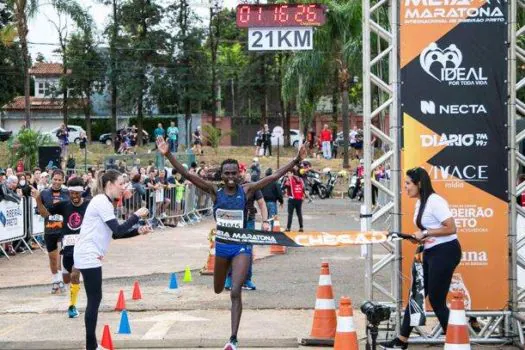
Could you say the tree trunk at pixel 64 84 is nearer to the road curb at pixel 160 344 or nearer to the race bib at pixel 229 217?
the road curb at pixel 160 344

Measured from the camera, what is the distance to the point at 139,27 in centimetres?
5516

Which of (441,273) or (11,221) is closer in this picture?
(441,273)

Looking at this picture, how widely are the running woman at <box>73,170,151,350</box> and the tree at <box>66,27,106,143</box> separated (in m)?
46.8

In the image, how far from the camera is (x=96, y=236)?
9.28 metres

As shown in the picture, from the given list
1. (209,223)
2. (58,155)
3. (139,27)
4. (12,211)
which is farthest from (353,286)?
(139,27)

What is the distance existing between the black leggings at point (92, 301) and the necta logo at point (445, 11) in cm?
415

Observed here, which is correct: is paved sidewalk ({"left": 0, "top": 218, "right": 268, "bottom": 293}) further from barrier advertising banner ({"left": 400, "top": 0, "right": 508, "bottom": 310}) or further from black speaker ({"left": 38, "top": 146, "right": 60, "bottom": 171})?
black speaker ({"left": 38, "top": 146, "right": 60, "bottom": 171})

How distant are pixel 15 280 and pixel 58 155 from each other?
17886mm

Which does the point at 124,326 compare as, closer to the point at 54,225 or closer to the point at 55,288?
the point at 54,225

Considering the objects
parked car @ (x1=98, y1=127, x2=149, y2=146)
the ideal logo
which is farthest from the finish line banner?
parked car @ (x1=98, y1=127, x2=149, y2=146)

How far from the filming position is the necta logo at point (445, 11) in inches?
391

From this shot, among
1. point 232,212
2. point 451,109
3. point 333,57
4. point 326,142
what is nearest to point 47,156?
point 333,57

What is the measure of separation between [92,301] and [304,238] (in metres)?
2.14

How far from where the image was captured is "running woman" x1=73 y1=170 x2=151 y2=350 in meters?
9.14
